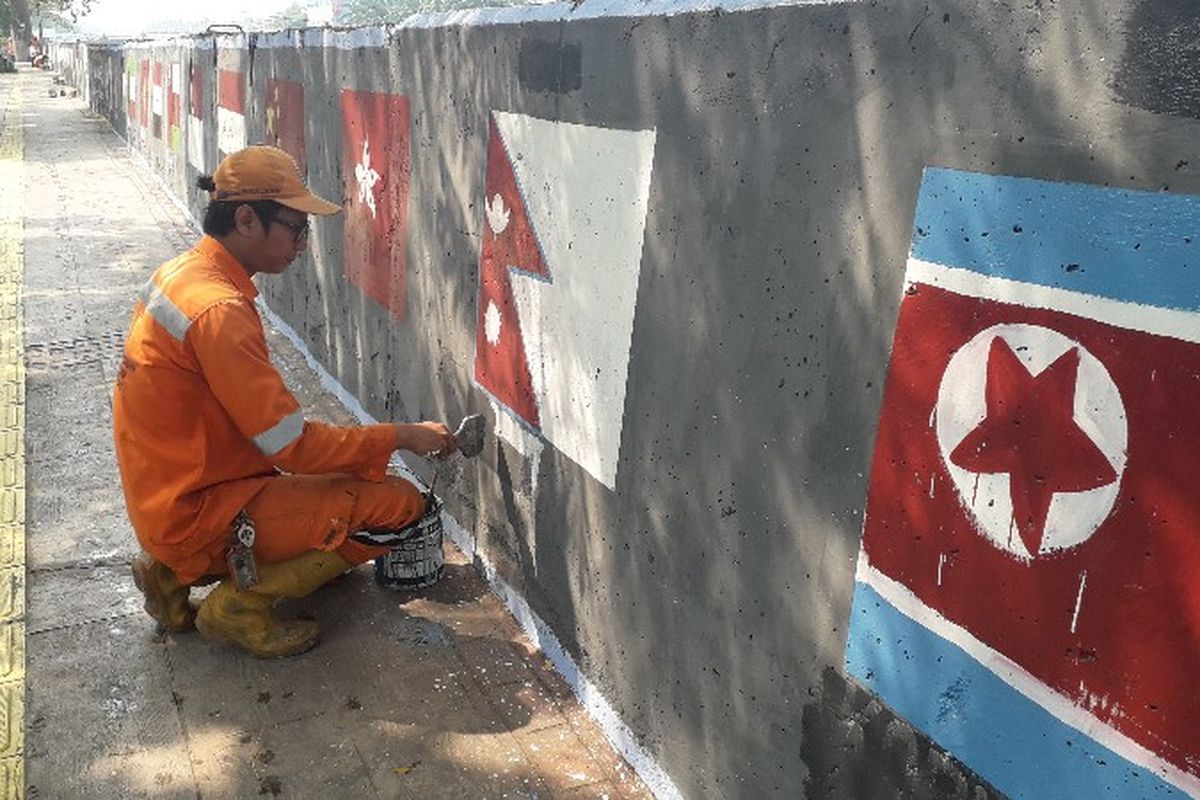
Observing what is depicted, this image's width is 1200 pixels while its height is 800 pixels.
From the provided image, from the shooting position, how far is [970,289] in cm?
163

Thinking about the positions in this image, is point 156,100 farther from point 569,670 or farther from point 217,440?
point 569,670

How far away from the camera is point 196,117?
32.2ft

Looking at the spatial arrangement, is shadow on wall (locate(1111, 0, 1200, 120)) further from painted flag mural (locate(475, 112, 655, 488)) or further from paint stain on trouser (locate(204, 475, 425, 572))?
paint stain on trouser (locate(204, 475, 425, 572))

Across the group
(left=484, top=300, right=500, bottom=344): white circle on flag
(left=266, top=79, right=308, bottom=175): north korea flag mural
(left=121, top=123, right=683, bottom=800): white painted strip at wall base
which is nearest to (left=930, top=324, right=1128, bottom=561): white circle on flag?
(left=121, top=123, right=683, bottom=800): white painted strip at wall base

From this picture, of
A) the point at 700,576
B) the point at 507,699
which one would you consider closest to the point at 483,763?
the point at 507,699

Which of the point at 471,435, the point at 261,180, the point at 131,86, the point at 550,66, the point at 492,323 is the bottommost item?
the point at 471,435

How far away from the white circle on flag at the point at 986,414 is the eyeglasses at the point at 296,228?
93.0 inches

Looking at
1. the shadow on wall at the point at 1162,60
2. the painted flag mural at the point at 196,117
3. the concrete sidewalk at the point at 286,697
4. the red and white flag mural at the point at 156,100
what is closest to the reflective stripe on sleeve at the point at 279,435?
the concrete sidewalk at the point at 286,697

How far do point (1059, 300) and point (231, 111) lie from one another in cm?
757

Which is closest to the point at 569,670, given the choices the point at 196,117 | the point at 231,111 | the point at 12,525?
the point at 12,525

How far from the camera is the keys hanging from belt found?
3.22 metres

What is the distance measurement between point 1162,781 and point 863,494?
679 millimetres

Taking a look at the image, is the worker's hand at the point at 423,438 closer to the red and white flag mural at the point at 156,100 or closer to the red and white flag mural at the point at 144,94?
the red and white flag mural at the point at 156,100

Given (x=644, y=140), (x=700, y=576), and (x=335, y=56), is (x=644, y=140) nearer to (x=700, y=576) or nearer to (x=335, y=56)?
(x=700, y=576)
